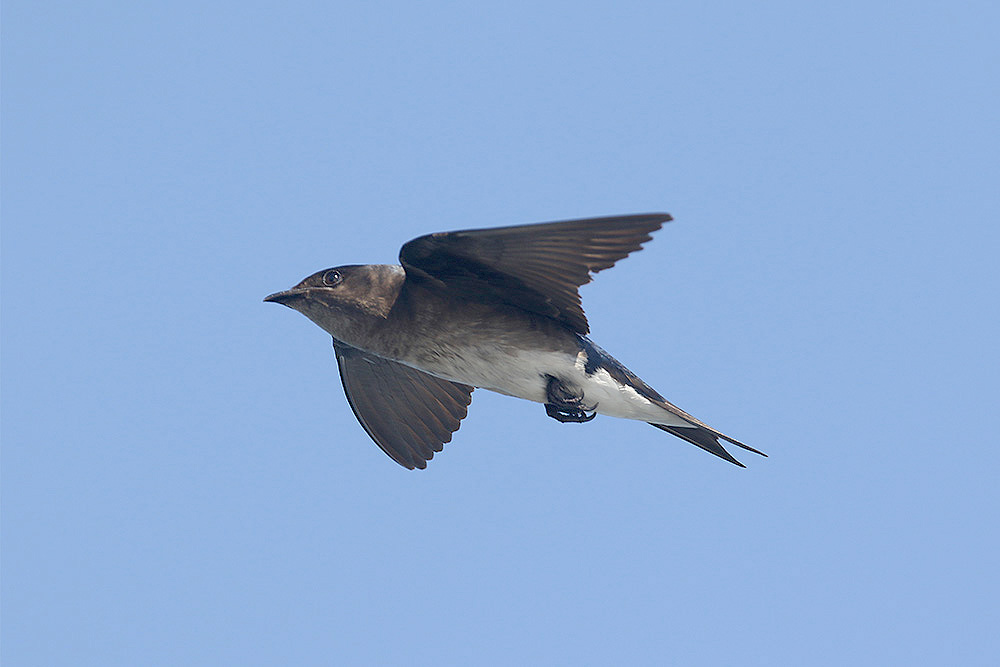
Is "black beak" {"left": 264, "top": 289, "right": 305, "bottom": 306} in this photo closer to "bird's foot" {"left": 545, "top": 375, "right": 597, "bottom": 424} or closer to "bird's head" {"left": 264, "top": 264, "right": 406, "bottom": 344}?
"bird's head" {"left": 264, "top": 264, "right": 406, "bottom": 344}

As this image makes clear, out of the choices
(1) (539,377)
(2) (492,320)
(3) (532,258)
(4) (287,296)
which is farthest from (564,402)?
(4) (287,296)

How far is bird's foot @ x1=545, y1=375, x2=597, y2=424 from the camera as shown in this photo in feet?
31.8

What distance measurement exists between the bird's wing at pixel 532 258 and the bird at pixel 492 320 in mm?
10

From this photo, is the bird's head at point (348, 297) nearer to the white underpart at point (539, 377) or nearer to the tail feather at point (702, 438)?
the white underpart at point (539, 377)

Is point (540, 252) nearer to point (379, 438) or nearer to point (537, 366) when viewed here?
point (537, 366)

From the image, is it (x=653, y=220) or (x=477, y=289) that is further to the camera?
(x=477, y=289)

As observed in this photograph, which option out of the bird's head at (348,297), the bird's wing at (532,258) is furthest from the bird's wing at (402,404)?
the bird's wing at (532,258)

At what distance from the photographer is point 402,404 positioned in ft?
36.6

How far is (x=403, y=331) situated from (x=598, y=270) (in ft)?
5.50

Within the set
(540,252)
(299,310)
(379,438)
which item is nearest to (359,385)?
(379,438)

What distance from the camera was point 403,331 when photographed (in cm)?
954

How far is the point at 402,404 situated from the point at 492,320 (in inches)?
78.0

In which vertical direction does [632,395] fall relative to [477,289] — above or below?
below

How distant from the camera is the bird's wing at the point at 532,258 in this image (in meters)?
8.30
